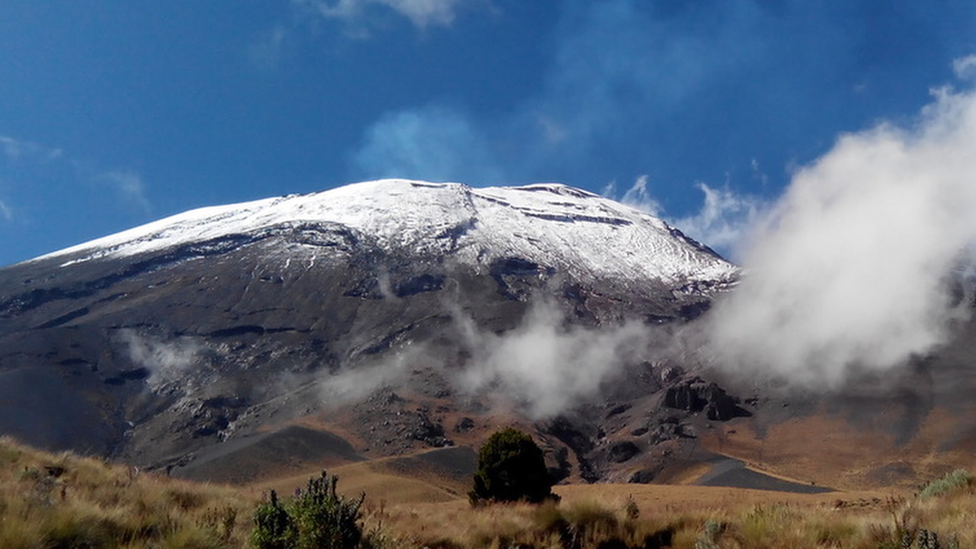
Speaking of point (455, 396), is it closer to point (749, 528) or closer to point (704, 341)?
point (704, 341)

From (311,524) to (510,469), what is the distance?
35.4m

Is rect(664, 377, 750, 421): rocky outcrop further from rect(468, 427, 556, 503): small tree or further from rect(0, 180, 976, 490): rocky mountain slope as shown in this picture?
rect(468, 427, 556, 503): small tree

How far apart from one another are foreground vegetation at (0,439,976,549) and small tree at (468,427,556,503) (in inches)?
1223

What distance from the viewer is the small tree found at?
131ft

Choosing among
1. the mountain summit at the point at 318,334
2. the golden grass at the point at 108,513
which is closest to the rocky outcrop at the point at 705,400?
the mountain summit at the point at 318,334

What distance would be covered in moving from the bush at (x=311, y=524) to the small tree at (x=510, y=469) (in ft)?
111

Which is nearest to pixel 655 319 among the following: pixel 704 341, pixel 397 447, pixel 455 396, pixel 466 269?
pixel 704 341

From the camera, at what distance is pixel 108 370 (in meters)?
108

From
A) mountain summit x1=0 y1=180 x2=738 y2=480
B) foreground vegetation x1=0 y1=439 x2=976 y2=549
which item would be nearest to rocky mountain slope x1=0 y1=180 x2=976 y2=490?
mountain summit x1=0 y1=180 x2=738 y2=480

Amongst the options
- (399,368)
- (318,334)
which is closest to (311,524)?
(399,368)

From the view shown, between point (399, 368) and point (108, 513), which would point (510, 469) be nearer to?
point (108, 513)

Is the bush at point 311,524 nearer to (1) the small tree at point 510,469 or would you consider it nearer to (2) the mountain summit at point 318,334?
(1) the small tree at point 510,469

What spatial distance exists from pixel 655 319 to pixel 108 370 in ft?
303

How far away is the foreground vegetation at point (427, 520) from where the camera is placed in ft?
18.0
